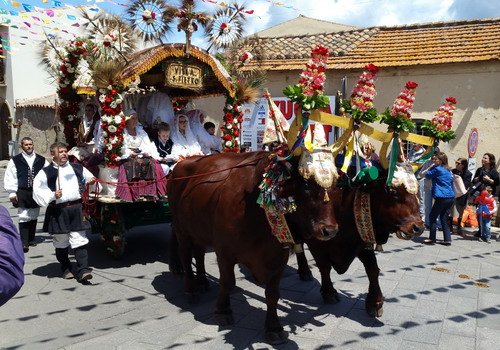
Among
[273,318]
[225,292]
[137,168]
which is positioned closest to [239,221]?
[225,292]

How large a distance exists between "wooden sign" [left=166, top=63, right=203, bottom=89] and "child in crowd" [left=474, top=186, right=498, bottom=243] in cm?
585

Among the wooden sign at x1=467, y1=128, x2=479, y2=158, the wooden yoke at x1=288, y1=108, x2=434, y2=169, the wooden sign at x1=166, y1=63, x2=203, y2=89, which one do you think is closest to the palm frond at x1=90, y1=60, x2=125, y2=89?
the wooden sign at x1=166, y1=63, x2=203, y2=89

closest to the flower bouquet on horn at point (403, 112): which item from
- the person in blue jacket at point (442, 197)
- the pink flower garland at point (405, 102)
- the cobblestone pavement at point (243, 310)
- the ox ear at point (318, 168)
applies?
the pink flower garland at point (405, 102)

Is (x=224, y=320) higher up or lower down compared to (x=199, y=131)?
lower down

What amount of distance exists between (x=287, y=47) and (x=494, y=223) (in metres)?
7.61

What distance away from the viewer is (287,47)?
1355 centimetres

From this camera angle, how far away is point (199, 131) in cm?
756

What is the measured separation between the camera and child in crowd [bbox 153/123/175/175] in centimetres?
655

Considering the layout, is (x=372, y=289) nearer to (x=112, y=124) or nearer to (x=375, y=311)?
(x=375, y=311)

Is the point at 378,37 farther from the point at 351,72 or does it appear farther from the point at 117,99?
the point at 117,99

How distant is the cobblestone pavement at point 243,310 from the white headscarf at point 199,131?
2.02 metres

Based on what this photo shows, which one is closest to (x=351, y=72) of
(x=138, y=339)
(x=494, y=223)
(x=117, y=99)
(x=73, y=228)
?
(x=494, y=223)

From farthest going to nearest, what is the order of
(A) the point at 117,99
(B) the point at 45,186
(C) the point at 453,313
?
(A) the point at 117,99
(B) the point at 45,186
(C) the point at 453,313

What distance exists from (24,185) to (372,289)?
5.29 meters
